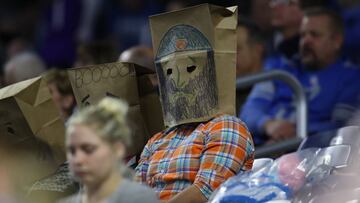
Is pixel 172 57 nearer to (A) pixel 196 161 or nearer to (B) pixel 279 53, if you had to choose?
(A) pixel 196 161

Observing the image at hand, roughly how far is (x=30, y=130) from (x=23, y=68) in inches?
131

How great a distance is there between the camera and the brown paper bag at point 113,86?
16.1 ft

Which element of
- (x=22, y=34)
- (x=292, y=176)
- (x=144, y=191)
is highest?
(x=144, y=191)

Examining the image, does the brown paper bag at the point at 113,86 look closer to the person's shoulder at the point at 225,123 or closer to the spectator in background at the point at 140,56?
the person's shoulder at the point at 225,123

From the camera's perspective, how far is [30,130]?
505 cm

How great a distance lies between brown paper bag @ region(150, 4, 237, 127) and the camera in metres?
4.51

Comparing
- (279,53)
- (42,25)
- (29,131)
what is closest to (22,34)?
(42,25)

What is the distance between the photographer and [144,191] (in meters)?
3.62

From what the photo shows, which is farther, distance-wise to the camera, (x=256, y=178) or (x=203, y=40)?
(x=203, y=40)

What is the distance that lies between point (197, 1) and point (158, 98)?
12.6ft

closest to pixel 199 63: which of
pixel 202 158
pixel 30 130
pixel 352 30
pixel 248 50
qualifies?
pixel 202 158

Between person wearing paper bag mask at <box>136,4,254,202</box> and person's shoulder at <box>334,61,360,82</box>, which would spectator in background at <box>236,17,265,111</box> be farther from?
person wearing paper bag mask at <box>136,4,254,202</box>

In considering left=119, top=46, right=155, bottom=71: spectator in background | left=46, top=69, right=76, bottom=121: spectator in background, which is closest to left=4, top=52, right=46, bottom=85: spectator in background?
left=119, top=46, right=155, bottom=71: spectator in background

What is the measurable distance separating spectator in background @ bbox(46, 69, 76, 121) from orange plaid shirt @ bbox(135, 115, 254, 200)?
67.5 inches
